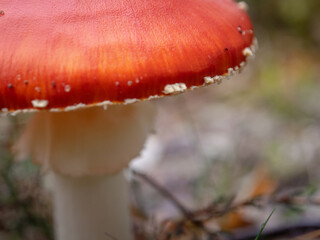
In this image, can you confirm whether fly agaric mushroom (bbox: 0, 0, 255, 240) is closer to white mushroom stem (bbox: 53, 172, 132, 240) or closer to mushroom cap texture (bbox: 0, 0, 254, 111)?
mushroom cap texture (bbox: 0, 0, 254, 111)

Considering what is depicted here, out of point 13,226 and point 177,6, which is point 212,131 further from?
point 177,6

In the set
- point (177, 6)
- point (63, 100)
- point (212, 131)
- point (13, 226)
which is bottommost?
point (212, 131)

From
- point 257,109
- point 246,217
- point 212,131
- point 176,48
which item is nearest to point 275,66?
point 257,109

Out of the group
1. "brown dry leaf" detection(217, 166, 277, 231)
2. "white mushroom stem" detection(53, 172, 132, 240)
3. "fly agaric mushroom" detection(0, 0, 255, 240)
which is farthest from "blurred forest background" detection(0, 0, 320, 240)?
"fly agaric mushroom" detection(0, 0, 255, 240)

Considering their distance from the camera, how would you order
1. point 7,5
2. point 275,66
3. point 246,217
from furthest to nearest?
point 275,66, point 246,217, point 7,5

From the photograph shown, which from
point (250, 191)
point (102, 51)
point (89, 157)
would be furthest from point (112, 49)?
point (250, 191)
